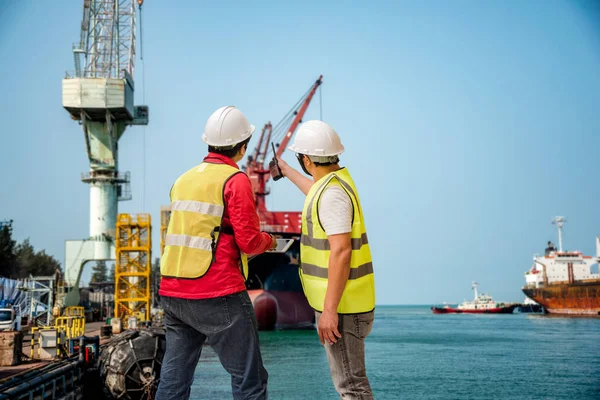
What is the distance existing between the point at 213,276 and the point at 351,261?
80 cm

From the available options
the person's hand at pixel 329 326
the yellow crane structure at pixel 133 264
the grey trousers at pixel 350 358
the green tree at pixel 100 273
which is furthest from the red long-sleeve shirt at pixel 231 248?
the green tree at pixel 100 273

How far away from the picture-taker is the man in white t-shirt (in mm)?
3672

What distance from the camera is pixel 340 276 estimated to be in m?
3.65

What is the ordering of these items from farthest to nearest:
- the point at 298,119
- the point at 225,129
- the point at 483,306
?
the point at 483,306, the point at 298,119, the point at 225,129

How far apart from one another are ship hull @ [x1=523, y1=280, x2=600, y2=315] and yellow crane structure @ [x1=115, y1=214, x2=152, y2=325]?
6122 cm

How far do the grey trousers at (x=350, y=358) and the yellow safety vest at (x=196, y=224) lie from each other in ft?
2.17

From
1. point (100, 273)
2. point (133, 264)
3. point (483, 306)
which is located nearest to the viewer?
point (133, 264)

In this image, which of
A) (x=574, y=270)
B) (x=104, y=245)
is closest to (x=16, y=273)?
(x=104, y=245)

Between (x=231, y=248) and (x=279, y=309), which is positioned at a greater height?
(x=231, y=248)

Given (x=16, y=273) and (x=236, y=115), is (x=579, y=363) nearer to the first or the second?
(x=236, y=115)

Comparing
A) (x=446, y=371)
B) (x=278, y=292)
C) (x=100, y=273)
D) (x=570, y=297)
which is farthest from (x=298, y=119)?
(x=100, y=273)

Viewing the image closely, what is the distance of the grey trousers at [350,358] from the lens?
3.74m

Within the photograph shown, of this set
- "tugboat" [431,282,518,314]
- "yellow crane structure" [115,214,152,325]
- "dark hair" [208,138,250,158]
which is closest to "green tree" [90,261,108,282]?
"tugboat" [431,282,518,314]

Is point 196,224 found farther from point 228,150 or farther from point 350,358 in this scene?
point 350,358
